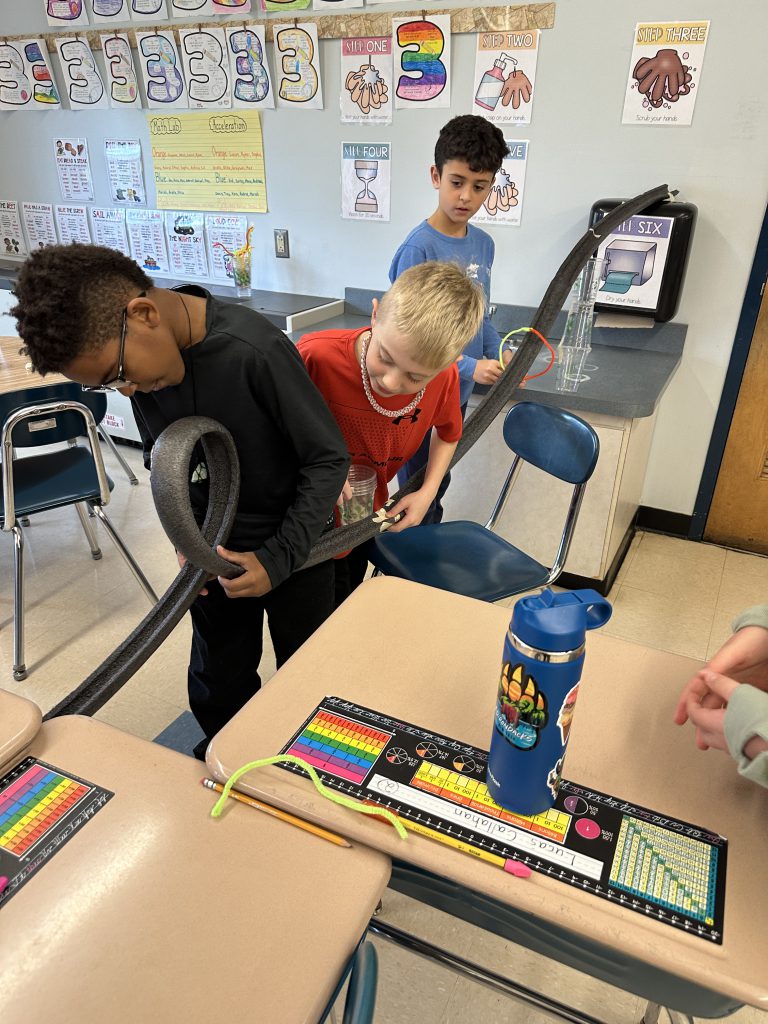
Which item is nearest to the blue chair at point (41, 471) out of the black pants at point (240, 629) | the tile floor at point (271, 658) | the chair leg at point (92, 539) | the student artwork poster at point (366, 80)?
the tile floor at point (271, 658)

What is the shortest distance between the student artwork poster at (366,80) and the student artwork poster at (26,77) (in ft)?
5.61

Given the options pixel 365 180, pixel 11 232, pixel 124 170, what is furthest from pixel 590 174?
pixel 11 232

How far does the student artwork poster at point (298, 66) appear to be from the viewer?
270cm

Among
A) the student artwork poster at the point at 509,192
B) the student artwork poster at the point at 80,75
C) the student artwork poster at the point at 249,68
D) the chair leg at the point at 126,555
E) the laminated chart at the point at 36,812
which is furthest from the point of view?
the student artwork poster at the point at 80,75

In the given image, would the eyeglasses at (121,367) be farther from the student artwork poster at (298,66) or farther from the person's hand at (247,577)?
the student artwork poster at (298,66)

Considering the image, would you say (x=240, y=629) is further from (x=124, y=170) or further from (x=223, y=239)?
(x=124, y=170)

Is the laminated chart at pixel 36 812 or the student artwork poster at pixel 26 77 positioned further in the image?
the student artwork poster at pixel 26 77

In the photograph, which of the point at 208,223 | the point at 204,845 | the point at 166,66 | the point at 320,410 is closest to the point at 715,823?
the point at 204,845

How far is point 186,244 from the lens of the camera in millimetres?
3398

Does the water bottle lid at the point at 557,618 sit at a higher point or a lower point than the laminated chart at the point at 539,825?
higher

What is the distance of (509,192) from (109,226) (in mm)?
2204

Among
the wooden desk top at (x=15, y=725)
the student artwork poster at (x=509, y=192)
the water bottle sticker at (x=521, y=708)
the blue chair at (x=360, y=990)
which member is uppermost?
the student artwork poster at (x=509, y=192)

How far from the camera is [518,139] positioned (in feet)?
8.27

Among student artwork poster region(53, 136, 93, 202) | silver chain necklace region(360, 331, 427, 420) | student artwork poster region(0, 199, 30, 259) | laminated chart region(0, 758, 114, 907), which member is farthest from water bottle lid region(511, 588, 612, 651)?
student artwork poster region(0, 199, 30, 259)
